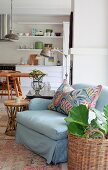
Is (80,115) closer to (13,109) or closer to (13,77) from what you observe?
(13,109)

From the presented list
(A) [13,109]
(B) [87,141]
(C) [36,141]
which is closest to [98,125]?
(B) [87,141]

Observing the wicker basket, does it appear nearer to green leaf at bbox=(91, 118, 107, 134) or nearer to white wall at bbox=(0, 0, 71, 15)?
green leaf at bbox=(91, 118, 107, 134)

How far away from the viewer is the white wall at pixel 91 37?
438 centimetres

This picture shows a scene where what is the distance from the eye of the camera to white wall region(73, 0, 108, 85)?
4.38 m

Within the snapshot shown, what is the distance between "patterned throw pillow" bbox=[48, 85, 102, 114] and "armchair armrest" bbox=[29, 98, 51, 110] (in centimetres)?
34

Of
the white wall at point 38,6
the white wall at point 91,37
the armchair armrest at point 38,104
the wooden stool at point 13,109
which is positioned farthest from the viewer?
the white wall at point 38,6

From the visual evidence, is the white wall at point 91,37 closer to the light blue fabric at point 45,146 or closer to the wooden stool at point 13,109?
the wooden stool at point 13,109

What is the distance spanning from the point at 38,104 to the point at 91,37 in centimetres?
147

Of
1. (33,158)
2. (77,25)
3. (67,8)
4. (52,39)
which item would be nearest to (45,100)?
(33,158)

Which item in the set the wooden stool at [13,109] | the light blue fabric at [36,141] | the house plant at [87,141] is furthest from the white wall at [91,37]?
the house plant at [87,141]

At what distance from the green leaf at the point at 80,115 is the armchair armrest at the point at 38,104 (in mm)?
1256

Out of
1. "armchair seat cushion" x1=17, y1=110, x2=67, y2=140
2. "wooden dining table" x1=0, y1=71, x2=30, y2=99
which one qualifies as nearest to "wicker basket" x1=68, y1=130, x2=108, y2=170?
"armchair seat cushion" x1=17, y1=110, x2=67, y2=140

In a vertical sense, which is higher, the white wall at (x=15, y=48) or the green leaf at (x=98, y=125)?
the white wall at (x=15, y=48)

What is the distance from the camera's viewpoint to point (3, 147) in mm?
3402
